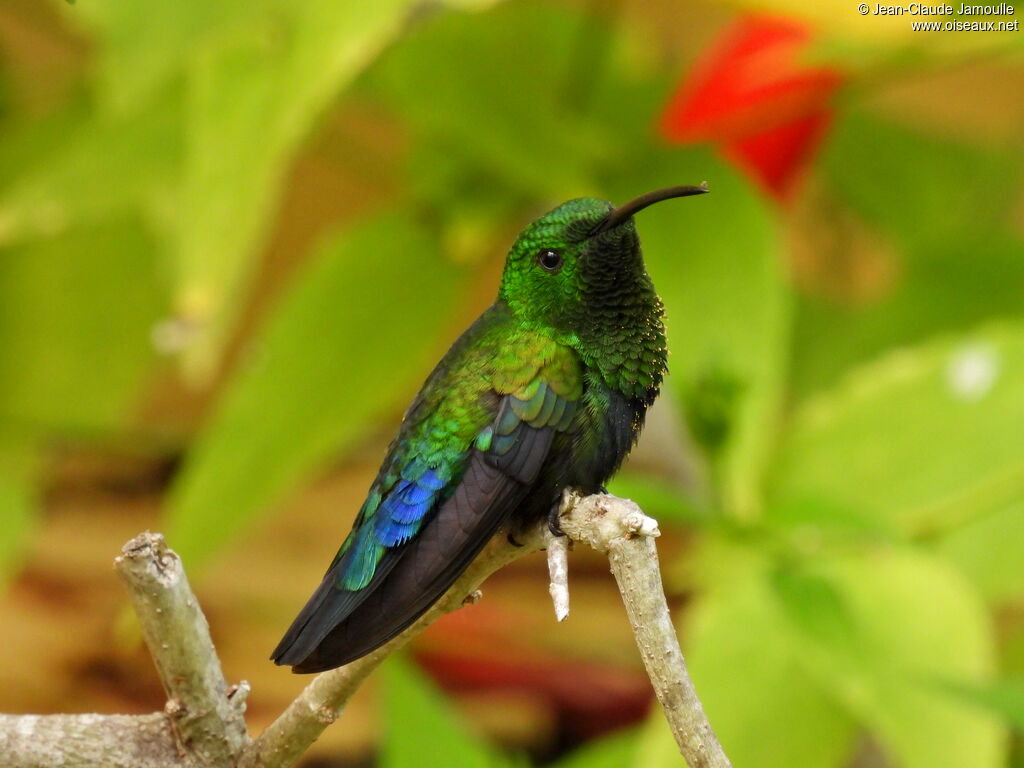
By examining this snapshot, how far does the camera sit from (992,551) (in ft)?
3.05

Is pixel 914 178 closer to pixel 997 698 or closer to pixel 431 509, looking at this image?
pixel 997 698

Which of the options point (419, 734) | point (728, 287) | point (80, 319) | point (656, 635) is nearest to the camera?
point (656, 635)

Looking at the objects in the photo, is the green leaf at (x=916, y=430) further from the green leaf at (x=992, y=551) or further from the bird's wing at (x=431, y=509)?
the bird's wing at (x=431, y=509)

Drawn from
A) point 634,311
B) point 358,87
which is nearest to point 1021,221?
point 358,87

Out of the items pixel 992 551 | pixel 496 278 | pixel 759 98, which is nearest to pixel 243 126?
pixel 759 98

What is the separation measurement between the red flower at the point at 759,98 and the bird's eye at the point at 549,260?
1.61 feet

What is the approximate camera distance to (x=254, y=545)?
5.53ft

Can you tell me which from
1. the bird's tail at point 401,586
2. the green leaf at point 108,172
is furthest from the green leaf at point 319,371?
the bird's tail at point 401,586

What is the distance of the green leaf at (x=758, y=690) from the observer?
80 centimetres

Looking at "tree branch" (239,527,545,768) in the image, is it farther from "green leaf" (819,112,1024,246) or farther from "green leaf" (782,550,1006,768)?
"green leaf" (819,112,1024,246)

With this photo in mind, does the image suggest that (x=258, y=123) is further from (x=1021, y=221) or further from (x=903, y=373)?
(x=1021, y=221)

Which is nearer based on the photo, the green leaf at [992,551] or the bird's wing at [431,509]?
the bird's wing at [431,509]

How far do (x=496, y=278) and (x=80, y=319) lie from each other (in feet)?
1.56

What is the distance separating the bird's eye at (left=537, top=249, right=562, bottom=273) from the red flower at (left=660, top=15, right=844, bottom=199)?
0.49m
